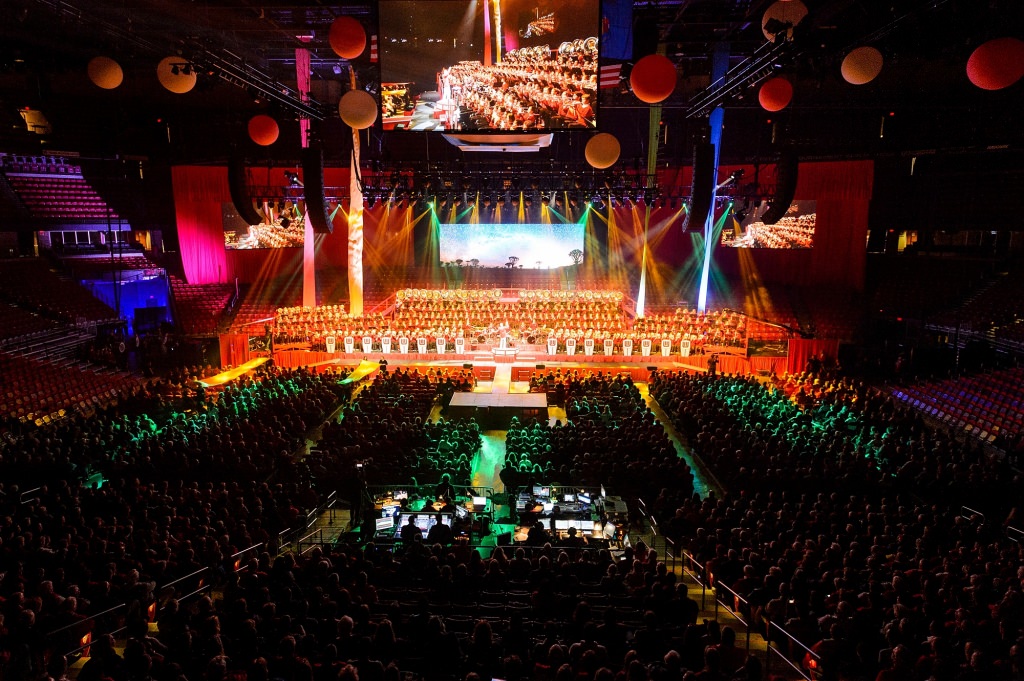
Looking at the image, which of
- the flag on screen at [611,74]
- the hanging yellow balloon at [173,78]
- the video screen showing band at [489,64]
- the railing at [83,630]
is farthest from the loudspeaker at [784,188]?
the railing at [83,630]

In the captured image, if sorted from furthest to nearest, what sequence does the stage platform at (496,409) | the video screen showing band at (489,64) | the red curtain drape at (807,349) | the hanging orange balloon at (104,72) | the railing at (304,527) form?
the red curtain drape at (807,349) < the stage platform at (496,409) < the video screen showing band at (489,64) < the railing at (304,527) < the hanging orange balloon at (104,72)

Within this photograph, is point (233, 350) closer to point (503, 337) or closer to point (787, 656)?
point (503, 337)

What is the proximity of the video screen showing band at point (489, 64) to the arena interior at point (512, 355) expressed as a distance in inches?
2.2

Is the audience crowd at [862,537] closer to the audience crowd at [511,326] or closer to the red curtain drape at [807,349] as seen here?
the red curtain drape at [807,349]

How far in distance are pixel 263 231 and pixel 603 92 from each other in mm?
A: 16114

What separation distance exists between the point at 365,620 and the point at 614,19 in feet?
40.2

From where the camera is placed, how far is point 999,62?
593cm

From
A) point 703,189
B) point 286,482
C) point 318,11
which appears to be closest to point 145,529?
point 286,482

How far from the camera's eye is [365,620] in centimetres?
648

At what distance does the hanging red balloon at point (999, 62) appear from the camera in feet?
19.2

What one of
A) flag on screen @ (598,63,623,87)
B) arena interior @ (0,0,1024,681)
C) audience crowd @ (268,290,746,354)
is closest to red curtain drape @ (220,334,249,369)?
arena interior @ (0,0,1024,681)

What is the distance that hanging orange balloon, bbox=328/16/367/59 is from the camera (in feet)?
28.0

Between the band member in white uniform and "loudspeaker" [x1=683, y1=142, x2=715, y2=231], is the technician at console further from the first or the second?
the band member in white uniform

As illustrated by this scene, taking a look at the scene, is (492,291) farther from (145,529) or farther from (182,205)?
(145,529)
